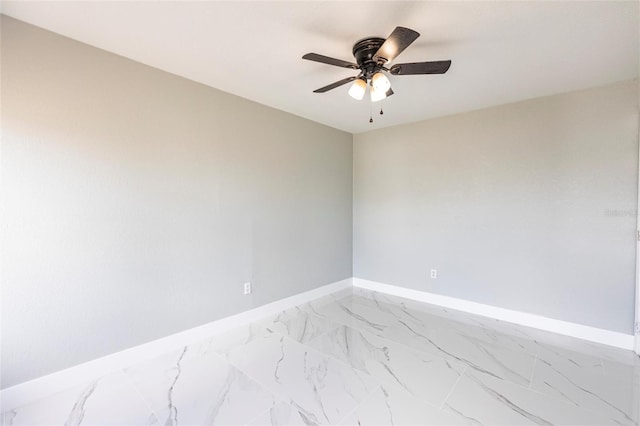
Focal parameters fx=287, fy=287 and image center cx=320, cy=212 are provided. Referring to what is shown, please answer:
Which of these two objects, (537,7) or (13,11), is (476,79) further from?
(13,11)

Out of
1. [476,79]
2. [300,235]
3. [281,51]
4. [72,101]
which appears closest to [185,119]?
[72,101]

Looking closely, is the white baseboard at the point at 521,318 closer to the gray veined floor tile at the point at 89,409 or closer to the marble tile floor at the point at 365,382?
the marble tile floor at the point at 365,382

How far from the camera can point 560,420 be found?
1690 mm

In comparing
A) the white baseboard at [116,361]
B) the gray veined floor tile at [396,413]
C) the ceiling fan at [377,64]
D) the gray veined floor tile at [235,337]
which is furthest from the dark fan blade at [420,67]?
the white baseboard at [116,361]

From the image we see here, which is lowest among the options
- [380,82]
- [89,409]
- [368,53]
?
[89,409]

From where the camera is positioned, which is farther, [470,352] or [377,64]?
[470,352]

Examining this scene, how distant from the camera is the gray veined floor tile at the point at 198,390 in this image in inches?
67.3

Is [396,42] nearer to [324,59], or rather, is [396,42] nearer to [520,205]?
[324,59]

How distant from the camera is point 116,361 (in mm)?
2158

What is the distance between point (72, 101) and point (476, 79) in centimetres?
312

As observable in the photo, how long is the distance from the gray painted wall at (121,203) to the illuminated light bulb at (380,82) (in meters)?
1.61

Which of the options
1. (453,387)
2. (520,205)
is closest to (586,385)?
(453,387)

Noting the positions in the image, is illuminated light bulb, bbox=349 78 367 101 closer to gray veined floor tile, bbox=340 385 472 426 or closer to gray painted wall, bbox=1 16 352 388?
gray painted wall, bbox=1 16 352 388

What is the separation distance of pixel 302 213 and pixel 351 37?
2120 millimetres
